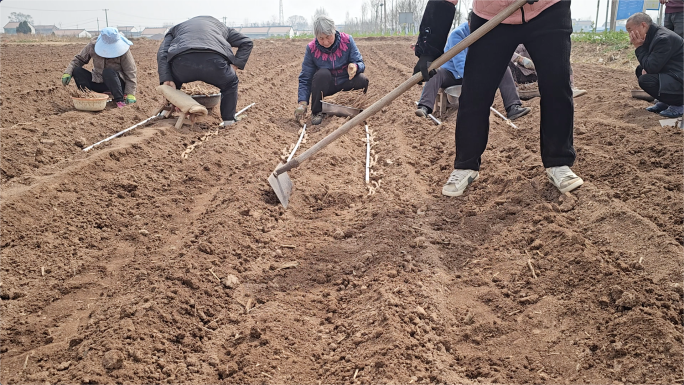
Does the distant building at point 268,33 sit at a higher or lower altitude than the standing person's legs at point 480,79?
lower

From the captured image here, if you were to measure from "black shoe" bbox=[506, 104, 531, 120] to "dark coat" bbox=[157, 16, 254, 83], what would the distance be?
3.14 metres

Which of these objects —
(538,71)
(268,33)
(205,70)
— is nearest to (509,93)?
(538,71)

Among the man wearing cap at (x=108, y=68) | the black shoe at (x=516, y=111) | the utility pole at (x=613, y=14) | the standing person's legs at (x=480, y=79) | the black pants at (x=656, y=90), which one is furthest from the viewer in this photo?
the utility pole at (x=613, y=14)

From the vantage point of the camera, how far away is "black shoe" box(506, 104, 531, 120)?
5.62 m

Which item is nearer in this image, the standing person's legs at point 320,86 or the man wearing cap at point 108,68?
the standing person's legs at point 320,86

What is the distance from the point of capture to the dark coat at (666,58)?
5.16 m

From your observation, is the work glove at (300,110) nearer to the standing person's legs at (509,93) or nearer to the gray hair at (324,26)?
the gray hair at (324,26)

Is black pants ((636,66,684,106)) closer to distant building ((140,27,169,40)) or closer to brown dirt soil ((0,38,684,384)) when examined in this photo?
brown dirt soil ((0,38,684,384))

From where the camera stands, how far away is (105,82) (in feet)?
23.2

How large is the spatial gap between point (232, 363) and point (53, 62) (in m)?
12.7

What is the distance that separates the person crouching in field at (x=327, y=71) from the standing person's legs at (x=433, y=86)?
1054 mm

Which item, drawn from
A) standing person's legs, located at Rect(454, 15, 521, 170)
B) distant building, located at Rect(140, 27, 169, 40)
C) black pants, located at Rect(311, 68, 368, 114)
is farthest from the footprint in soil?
Answer: distant building, located at Rect(140, 27, 169, 40)

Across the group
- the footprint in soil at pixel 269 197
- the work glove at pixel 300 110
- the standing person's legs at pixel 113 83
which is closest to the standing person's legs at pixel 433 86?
the work glove at pixel 300 110

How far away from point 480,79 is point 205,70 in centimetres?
350
